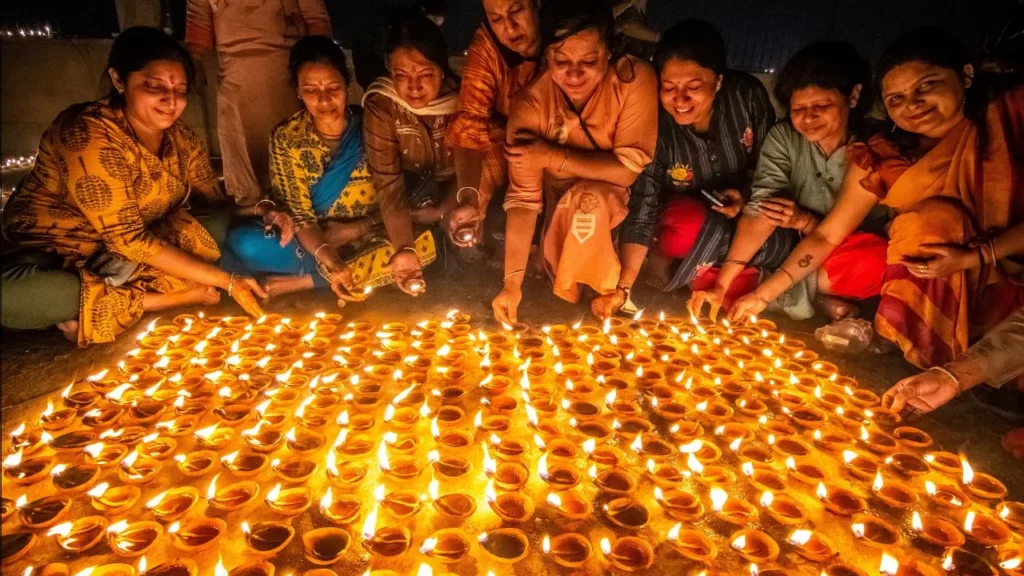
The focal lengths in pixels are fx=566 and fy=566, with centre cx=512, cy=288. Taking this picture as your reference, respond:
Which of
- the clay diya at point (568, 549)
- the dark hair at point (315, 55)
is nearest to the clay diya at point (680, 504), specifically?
the clay diya at point (568, 549)

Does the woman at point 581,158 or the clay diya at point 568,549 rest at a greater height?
the woman at point 581,158

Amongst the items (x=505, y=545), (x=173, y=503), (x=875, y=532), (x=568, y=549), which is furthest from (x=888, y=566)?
(x=173, y=503)

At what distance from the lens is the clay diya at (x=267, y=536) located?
213cm

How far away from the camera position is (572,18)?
3.43m

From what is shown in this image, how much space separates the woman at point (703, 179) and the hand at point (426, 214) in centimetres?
163

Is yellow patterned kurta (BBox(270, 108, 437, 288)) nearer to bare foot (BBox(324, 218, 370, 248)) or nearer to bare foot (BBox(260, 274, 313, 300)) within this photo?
bare foot (BBox(324, 218, 370, 248))

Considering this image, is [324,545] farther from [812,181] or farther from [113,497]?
[812,181]

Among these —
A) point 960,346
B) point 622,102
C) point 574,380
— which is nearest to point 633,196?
point 622,102

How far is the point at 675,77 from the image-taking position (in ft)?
12.5

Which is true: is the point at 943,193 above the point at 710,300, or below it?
above

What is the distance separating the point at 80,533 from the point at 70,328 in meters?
2.20

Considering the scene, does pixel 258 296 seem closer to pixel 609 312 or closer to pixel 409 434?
pixel 409 434

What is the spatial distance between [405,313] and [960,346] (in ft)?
12.3

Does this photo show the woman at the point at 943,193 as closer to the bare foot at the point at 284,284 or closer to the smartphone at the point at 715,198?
the smartphone at the point at 715,198
